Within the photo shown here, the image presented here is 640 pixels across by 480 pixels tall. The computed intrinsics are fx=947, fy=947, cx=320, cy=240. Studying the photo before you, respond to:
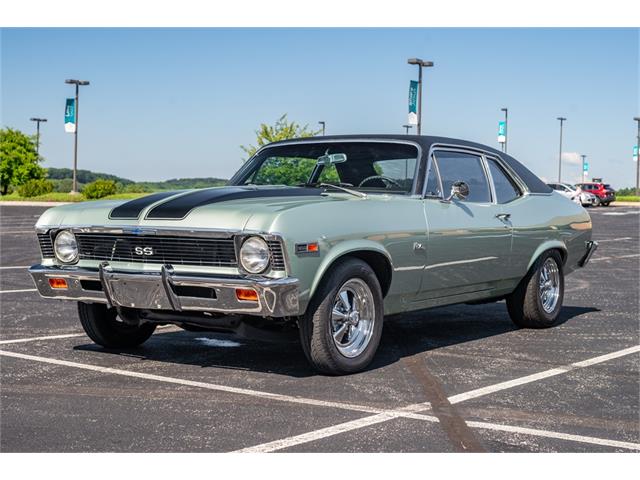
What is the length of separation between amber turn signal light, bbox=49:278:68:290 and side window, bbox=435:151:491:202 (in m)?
3.01

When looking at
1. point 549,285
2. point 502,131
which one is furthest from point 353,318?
point 502,131

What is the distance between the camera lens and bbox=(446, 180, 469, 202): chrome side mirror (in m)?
7.47

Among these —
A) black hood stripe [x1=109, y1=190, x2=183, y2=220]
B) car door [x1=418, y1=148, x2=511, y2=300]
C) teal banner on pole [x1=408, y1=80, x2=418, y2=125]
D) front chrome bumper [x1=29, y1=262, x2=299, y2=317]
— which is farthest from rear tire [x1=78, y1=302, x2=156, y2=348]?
teal banner on pole [x1=408, y1=80, x2=418, y2=125]

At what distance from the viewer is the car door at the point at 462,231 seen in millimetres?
7230

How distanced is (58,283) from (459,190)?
10.3 ft

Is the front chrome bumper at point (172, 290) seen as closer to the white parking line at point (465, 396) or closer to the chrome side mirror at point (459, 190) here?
the white parking line at point (465, 396)

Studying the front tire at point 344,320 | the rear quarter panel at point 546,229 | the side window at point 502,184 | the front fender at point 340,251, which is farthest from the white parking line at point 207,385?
the side window at point 502,184

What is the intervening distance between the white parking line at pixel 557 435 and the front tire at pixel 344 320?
4.55 feet

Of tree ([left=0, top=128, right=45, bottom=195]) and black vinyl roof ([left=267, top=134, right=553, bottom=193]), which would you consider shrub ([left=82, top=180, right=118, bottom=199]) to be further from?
black vinyl roof ([left=267, top=134, right=553, bottom=193])

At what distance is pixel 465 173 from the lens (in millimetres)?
8039

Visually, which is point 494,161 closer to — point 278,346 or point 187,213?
point 278,346

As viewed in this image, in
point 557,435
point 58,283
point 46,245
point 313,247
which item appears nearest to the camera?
point 557,435

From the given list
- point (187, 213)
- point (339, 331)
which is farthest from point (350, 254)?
point (187, 213)

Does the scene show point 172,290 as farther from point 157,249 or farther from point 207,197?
point 207,197
